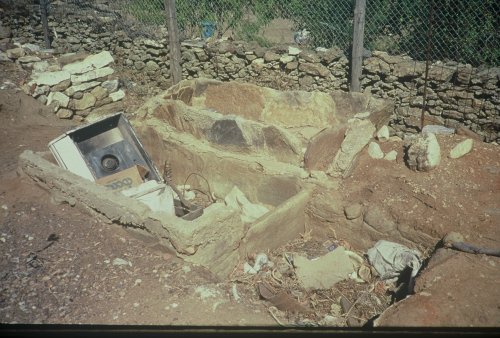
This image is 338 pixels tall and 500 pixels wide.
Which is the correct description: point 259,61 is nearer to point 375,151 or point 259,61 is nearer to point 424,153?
point 375,151

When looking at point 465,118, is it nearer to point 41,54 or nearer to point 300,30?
point 300,30

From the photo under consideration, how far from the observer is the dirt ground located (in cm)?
325

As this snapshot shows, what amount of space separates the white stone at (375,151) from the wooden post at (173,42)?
4.13 m

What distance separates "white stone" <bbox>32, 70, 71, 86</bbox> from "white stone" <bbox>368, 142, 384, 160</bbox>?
5314 millimetres

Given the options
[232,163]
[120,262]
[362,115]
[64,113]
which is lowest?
[120,262]

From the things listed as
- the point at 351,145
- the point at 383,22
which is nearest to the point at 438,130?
the point at 351,145

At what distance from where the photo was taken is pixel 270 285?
4121mm

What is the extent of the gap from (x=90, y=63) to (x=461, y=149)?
6.39 metres

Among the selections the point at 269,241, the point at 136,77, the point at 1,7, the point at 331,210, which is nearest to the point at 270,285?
the point at 269,241

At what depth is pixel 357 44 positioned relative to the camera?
236 inches

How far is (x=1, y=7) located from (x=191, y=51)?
4192mm

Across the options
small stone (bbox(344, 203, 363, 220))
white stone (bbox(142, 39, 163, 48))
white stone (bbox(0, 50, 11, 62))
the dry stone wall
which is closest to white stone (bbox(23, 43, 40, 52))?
the dry stone wall

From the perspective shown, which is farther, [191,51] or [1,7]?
[1,7]

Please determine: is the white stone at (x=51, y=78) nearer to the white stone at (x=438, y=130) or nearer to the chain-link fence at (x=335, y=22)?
the chain-link fence at (x=335, y=22)
